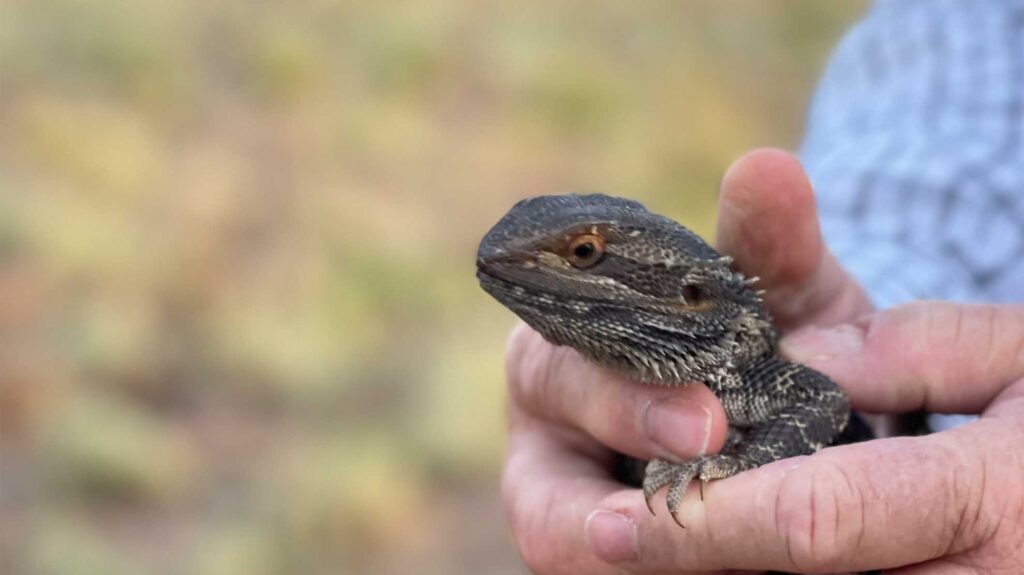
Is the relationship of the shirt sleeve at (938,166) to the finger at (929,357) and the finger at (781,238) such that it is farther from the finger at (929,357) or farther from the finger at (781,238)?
the finger at (929,357)

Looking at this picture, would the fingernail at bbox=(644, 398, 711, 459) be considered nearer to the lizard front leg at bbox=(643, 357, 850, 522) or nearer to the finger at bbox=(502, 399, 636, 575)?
the lizard front leg at bbox=(643, 357, 850, 522)

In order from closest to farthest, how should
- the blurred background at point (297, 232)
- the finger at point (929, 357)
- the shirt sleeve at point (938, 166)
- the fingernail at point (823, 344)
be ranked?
the finger at point (929, 357), the fingernail at point (823, 344), the shirt sleeve at point (938, 166), the blurred background at point (297, 232)

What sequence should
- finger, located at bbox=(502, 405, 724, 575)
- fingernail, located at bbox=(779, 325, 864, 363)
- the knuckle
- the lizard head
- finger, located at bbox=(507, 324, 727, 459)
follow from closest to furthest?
the knuckle → the lizard head → finger, located at bbox=(507, 324, 727, 459) → finger, located at bbox=(502, 405, 724, 575) → fingernail, located at bbox=(779, 325, 864, 363)

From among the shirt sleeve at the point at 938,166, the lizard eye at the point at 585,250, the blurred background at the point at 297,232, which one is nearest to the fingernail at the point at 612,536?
the lizard eye at the point at 585,250

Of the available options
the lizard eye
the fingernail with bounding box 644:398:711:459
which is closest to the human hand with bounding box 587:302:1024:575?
the fingernail with bounding box 644:398:711:459

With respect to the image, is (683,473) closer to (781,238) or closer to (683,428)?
(683,428)

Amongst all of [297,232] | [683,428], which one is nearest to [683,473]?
[683,428]
